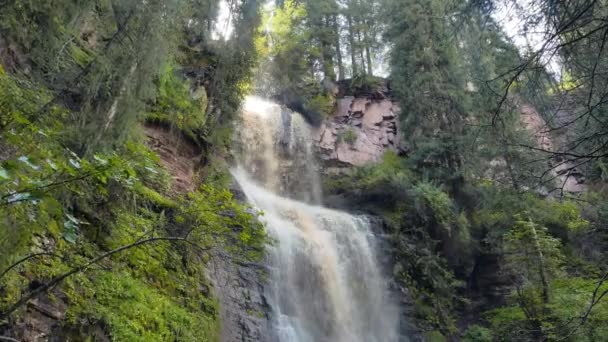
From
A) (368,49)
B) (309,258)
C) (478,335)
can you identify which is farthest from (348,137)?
(478,335)

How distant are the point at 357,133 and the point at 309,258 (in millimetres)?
11195

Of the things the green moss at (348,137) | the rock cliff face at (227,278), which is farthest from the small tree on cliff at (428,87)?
the rock cliff face at (227,278)

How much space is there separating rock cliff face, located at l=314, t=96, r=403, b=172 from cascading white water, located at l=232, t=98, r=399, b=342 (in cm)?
220

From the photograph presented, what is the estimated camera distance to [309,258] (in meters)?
11.7

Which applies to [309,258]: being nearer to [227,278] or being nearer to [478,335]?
[227,278]

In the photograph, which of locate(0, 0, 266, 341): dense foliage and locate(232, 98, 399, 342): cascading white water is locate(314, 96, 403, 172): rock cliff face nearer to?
locate(232, 98, 399, 342): cascading white water

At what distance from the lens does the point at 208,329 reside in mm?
7750

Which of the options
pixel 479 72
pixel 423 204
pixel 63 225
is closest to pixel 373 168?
pixel 423 204

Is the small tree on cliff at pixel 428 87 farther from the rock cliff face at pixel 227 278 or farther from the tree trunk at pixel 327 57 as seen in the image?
the rock cliff face at pixel 227 278

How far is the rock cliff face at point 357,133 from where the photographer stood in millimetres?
20203

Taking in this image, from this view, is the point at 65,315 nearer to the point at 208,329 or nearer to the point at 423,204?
the point at 208,329

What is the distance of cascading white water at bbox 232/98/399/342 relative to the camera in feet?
34.7

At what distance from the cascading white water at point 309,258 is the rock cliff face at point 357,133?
2202 millimetres

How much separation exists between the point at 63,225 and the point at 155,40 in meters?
5.50
